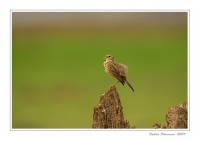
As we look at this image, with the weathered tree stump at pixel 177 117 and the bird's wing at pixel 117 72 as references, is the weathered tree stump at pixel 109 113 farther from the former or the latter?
the bird's wing at pixel 117 72

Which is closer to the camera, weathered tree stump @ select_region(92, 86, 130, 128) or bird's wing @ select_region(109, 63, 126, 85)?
weathered tree stump @ select_region(92, 86, 130, 128)

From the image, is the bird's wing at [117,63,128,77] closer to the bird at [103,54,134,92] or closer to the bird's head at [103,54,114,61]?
the bird at [103,54,134,92]

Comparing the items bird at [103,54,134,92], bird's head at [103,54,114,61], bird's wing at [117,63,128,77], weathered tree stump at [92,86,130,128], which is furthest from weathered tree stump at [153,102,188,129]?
bird's head at [103,54,114,61]

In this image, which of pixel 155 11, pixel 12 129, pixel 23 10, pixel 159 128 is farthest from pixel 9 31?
pixel 159 128

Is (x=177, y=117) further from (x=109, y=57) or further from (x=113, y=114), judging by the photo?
(x=109, y=57)

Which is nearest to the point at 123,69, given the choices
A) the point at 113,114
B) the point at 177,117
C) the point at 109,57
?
the point at 109,57

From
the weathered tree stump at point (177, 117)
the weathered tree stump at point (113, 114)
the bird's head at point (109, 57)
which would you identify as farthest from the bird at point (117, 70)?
the weathered tree stump at point (177, 117)
